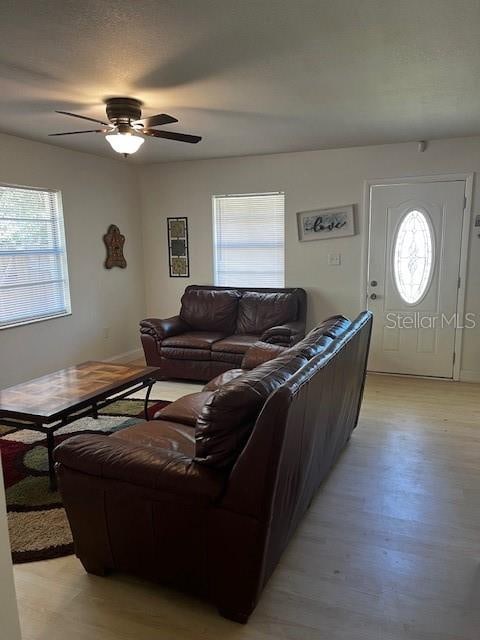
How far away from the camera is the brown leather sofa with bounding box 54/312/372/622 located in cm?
168

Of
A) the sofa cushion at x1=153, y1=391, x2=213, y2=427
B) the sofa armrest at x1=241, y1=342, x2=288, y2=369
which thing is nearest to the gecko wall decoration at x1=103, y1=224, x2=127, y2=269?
the sofa armrest at x1=241, y1=342, x2=288, y2=369

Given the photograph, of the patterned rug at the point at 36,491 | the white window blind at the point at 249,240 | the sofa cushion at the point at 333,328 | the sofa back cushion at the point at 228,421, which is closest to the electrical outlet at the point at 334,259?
the white window blind at the point at 249,240

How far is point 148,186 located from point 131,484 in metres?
4.79

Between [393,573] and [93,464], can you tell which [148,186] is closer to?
[93,464]

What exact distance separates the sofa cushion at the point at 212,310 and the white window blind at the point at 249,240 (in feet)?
1.35

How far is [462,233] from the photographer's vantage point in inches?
183

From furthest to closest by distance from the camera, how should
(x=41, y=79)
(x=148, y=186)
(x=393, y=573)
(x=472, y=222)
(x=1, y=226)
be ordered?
(x=148, y=186) → (x=472, y=222) → (x=1, y=226) → (x=41, y=79) → (x=393, y=573)

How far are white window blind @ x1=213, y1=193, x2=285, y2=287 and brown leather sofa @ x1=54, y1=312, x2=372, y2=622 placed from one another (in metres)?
3.49

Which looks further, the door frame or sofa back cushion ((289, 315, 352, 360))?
the door frame

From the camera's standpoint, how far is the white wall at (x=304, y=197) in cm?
471

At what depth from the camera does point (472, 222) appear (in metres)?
4.59

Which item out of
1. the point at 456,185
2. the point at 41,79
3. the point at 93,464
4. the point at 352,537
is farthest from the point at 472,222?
the point at 93,464

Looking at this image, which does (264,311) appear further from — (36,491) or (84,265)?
(36,491)

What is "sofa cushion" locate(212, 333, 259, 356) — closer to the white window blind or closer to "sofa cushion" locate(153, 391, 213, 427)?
the white window blind
